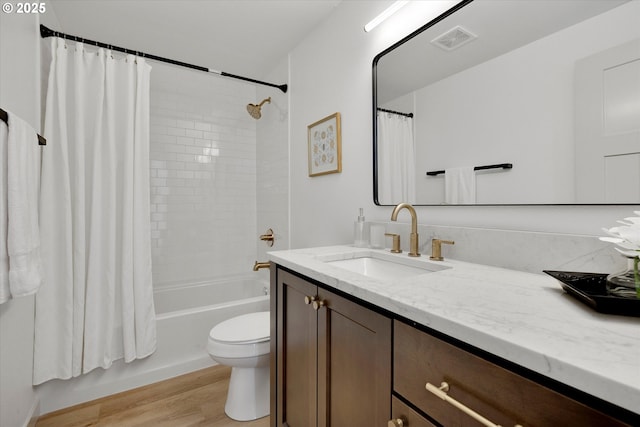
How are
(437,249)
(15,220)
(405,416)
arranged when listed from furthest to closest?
(437,249), (15,220), (405,416)

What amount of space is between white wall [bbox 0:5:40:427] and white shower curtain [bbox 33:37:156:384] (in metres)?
0.09

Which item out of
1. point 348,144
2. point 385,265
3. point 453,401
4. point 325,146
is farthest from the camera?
point 325,146

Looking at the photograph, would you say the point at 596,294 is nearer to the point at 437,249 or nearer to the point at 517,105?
the point at 437,249

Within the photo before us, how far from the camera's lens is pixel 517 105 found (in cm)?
99

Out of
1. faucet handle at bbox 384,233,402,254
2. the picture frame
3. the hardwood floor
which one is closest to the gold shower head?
the picture frame

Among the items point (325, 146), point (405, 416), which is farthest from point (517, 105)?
point (325, 146)

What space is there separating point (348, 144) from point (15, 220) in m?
1.52

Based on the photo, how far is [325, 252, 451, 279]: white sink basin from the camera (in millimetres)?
1142

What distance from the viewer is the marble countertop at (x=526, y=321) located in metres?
0.37

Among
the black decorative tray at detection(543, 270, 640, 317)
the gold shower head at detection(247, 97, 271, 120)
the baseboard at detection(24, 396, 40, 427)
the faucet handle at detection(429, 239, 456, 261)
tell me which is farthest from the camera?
the gold shower head at detection(247, 97, 271, 120)

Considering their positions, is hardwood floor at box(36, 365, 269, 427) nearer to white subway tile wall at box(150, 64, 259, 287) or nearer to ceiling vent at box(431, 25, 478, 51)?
white subway tile wall at box(150, 64, 259, 287)

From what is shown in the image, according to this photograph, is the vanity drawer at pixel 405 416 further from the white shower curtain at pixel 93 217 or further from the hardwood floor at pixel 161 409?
the white shower curtain at pixel 93 217

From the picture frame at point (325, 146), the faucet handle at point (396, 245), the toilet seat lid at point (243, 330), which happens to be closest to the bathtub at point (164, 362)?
the toilet seat lid at point (243, 330)

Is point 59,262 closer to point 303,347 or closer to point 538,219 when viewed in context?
point 303,347
